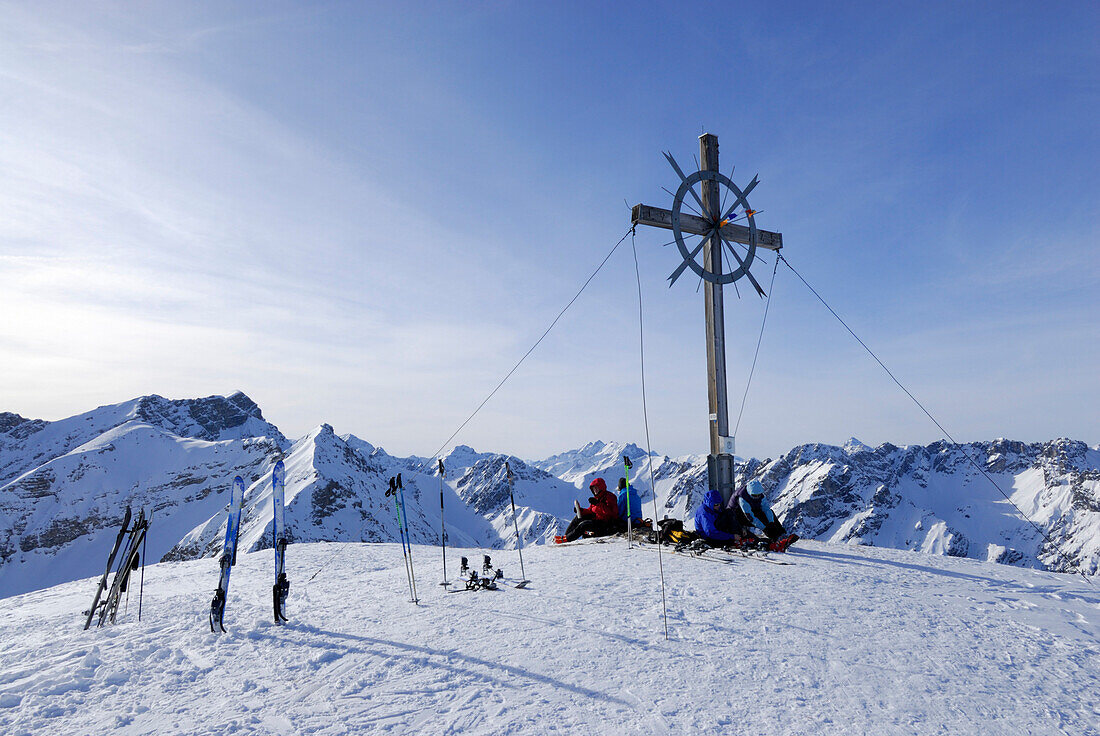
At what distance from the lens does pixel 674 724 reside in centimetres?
482

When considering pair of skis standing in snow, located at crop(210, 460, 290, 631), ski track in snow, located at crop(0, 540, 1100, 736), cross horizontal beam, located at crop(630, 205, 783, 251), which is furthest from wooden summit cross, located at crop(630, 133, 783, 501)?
pair of skis standing in snow, located at crop(210, 460, 290, 631)

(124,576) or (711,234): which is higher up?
(711,234)

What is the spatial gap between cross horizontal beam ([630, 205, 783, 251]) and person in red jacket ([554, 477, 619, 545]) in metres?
6.92

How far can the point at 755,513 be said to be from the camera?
41.7 feet

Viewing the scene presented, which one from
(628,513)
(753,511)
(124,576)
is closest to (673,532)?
(628,513)

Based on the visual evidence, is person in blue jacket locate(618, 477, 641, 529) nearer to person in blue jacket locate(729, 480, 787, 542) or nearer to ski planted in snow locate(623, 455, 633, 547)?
ski planted in snow locate(623, 455, 633, 547)

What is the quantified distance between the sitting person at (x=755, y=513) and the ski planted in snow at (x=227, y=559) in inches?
378

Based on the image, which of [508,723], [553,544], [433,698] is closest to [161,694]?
[433,698]

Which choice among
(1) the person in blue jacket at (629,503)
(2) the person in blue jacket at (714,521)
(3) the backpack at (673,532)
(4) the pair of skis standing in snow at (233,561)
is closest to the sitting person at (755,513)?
(2) the person in blue jacket at (714,521)

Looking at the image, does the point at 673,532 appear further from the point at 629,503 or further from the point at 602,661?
the point at 602,661

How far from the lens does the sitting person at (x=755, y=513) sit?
1248cm

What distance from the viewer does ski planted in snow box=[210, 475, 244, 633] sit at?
318 inches

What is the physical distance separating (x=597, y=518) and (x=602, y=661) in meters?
10.1

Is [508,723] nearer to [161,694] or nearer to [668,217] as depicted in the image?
[161,694]
